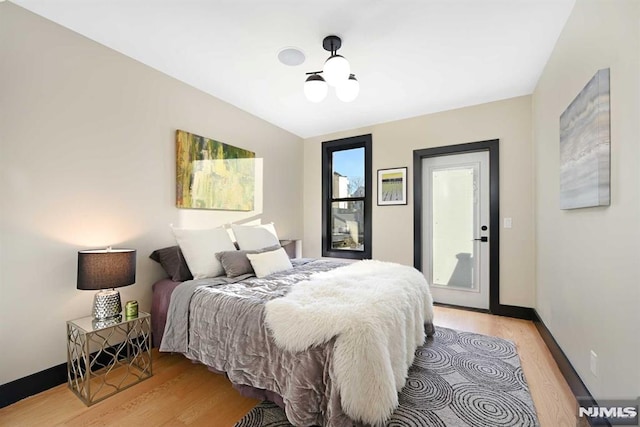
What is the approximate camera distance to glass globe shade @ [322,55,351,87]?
194 cm

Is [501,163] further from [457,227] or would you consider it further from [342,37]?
[342,37]

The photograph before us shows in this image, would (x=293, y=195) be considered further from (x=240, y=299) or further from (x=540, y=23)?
(x=540, y=23)

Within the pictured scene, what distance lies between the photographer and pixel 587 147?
155 centimetres

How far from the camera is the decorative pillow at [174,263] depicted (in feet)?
7.72

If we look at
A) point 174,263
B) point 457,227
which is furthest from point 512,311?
point 174,263

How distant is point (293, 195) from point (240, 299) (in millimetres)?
2801

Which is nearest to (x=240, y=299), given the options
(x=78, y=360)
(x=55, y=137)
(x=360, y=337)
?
Answer: (x=360, y=337)

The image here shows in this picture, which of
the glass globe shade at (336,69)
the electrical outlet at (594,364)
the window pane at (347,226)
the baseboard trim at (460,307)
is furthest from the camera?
the window pane at (347,226)

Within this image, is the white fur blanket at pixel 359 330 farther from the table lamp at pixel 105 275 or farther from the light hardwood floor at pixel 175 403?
the table lamp at pixel 105 275

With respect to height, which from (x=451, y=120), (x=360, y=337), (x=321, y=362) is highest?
(x=451, y=120)

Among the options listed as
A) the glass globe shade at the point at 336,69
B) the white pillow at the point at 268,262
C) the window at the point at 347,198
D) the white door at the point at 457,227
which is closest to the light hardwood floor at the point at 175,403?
the white pillow at the point at 268,262

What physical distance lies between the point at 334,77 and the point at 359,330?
1682 mm

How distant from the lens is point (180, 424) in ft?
5.02

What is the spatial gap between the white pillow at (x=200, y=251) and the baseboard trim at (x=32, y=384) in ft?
3.37
